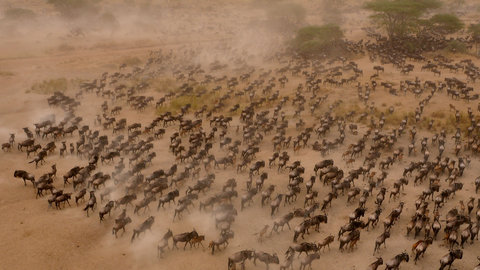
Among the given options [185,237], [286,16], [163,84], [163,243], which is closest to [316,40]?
[163,84]

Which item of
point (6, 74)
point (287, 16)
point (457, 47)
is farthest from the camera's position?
point (287, 16)

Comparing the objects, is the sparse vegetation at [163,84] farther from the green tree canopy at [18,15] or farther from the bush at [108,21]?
the green tree canopy at [18,15]

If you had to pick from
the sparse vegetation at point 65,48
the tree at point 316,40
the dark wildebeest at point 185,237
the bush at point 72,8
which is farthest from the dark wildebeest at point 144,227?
the bush at point 72,8

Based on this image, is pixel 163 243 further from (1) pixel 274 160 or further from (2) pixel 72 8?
(2) pixel 72 8

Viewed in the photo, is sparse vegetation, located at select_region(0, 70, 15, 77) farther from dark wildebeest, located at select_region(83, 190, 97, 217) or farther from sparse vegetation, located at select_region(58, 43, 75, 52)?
dark wildebeest, located at select_region(83, 190, 97, 217)

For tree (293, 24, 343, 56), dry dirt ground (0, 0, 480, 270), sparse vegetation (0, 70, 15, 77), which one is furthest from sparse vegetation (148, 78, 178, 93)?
tree (293, 24, 343, 56)

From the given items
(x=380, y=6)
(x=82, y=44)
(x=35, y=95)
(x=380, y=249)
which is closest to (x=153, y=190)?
(x=380, y=249)
